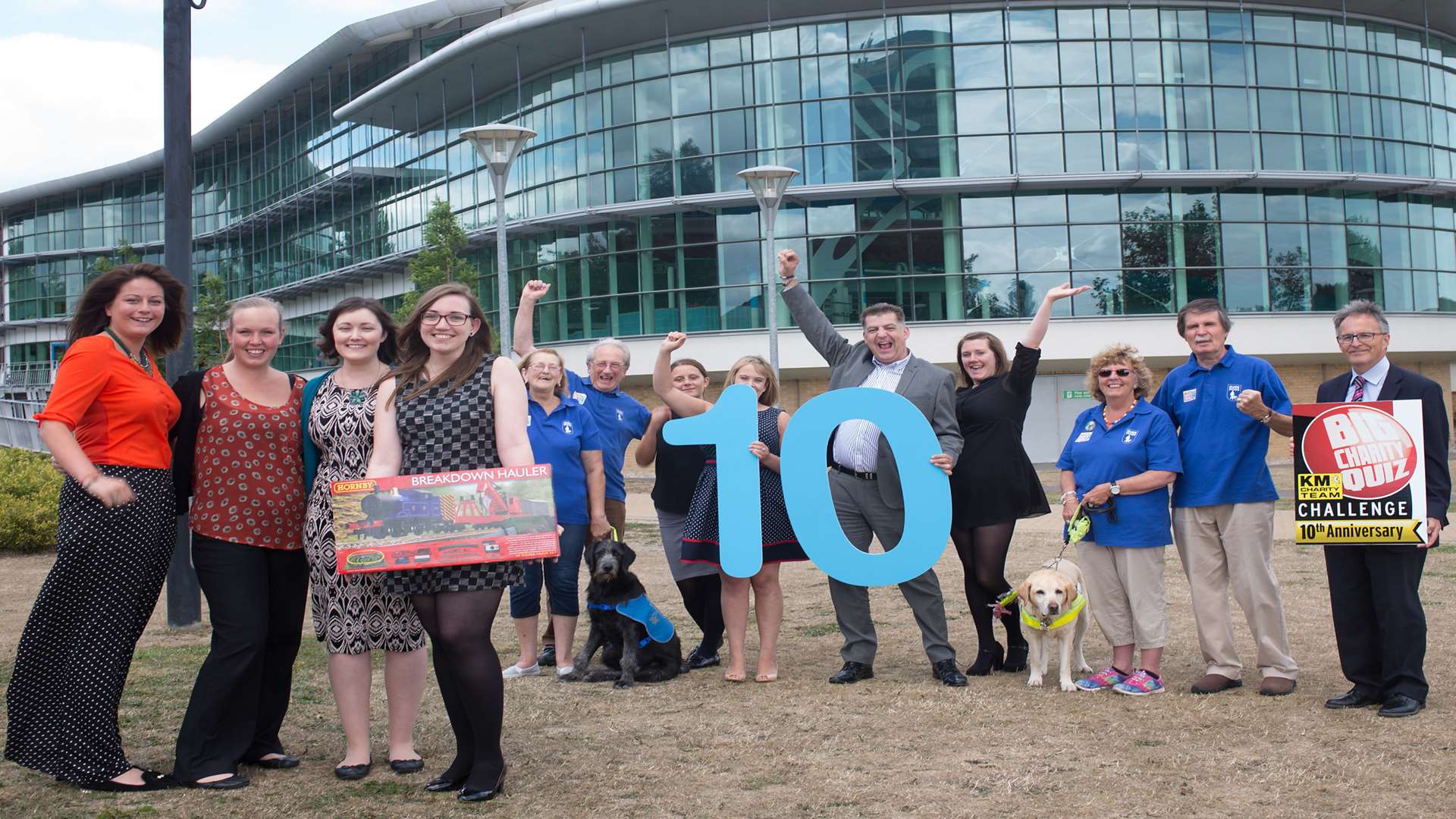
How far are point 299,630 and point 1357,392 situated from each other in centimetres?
512

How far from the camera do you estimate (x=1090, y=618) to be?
335 inches

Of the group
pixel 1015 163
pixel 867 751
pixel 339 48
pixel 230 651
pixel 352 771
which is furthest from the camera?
pixel 339 48

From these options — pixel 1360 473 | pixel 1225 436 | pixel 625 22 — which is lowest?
pixel 1360 473

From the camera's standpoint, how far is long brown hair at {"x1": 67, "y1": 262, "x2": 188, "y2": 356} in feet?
14.9

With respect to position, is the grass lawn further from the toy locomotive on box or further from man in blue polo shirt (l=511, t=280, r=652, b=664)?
man in blue polo shirt (l=511, t=280, r=652, b=664)

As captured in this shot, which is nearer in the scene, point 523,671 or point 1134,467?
point 1134,467

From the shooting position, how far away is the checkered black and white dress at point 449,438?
13.8 feet

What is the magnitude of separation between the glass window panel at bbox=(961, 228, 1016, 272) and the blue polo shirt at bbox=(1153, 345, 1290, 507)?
24.9 metres

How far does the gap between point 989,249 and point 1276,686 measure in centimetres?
2560

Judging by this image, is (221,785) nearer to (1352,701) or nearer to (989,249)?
(1352,701)

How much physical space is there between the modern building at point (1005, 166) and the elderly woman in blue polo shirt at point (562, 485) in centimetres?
2406

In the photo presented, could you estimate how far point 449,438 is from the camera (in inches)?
167

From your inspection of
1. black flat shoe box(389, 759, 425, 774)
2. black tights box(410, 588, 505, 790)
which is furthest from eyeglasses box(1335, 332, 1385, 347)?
black flat shoe box(389, 759, 425, 774)

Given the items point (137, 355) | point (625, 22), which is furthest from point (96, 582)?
point (625, 22)
